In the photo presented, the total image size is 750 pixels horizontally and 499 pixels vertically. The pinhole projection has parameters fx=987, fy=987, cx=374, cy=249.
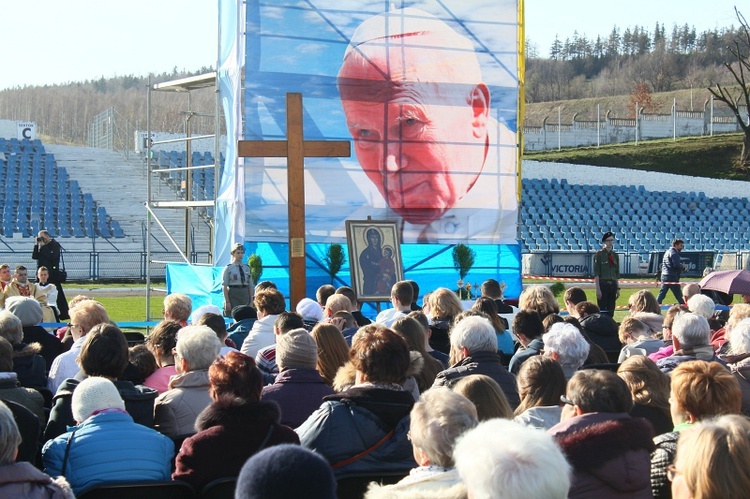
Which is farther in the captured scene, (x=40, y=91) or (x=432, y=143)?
(x=40, y=91)

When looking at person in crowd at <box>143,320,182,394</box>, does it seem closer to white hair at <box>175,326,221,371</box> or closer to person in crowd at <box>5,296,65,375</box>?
white hair at <box>175,326,221,371</box>

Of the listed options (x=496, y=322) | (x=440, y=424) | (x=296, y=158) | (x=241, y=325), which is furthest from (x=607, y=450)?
(x=296, y=158)

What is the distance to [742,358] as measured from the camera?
6.05 meters

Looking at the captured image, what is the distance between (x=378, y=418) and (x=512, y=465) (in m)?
2.18

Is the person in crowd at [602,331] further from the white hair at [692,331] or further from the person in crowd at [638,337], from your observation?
the white hair at [692,331]

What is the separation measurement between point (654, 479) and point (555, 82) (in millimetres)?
121065

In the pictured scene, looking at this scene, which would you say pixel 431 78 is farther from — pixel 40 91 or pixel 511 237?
pixel 40 91

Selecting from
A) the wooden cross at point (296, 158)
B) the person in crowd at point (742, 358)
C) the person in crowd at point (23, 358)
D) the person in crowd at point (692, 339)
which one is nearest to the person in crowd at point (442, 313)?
the person in crowd at point (692, 339)

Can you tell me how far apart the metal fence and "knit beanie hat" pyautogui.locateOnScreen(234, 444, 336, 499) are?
26.4 m

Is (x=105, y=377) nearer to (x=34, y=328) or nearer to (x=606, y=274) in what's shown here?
(x=34, y=328)

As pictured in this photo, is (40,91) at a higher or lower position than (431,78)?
higher

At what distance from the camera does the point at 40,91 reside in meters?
106

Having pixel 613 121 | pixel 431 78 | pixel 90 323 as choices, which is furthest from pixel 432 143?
pixel 613 121

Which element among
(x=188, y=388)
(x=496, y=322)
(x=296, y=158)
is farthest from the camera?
(x=296, y=158)
